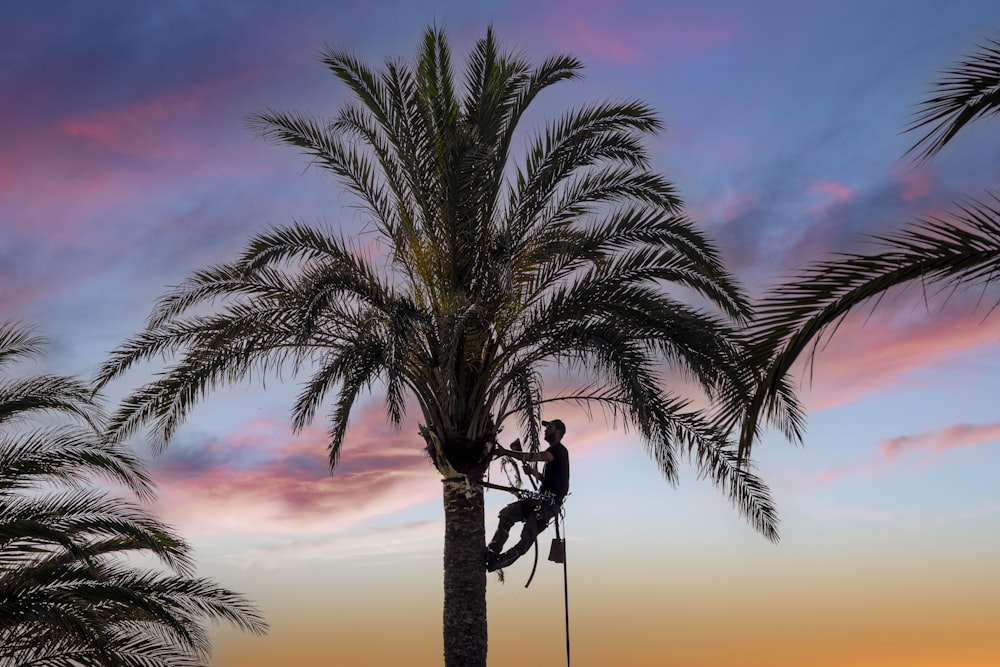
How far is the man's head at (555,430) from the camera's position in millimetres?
14352

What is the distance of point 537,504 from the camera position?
14.4 metres

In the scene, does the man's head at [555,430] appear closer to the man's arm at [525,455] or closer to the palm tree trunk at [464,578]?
the man's arm at [525,455]

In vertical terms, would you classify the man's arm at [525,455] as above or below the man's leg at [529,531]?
above

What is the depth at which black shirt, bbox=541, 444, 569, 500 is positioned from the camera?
14.4 metres

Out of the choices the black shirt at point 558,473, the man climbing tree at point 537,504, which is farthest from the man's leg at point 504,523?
the black shirt at point 558,473

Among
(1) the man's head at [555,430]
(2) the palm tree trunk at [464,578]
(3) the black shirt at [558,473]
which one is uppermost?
(1) the man's head at [555,430]

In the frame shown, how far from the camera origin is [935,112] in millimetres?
7414

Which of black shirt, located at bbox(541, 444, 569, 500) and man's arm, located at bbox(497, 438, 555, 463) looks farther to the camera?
black shirt, located at bbox(541, 444, 569, 500)

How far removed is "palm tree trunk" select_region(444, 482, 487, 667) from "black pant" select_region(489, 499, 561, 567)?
283 mm

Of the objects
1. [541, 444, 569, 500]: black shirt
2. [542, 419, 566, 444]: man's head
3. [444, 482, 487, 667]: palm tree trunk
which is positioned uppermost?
[542, 419, 566, 444]: man's head

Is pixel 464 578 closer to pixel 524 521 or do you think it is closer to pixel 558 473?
pixel 524 521

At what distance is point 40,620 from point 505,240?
7.38 metres

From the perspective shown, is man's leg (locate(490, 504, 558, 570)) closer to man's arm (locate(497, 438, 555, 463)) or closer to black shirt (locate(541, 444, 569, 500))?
black shirt (locate(541, 444, 569, 500))

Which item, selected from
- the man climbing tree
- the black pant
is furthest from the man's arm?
the black pant
